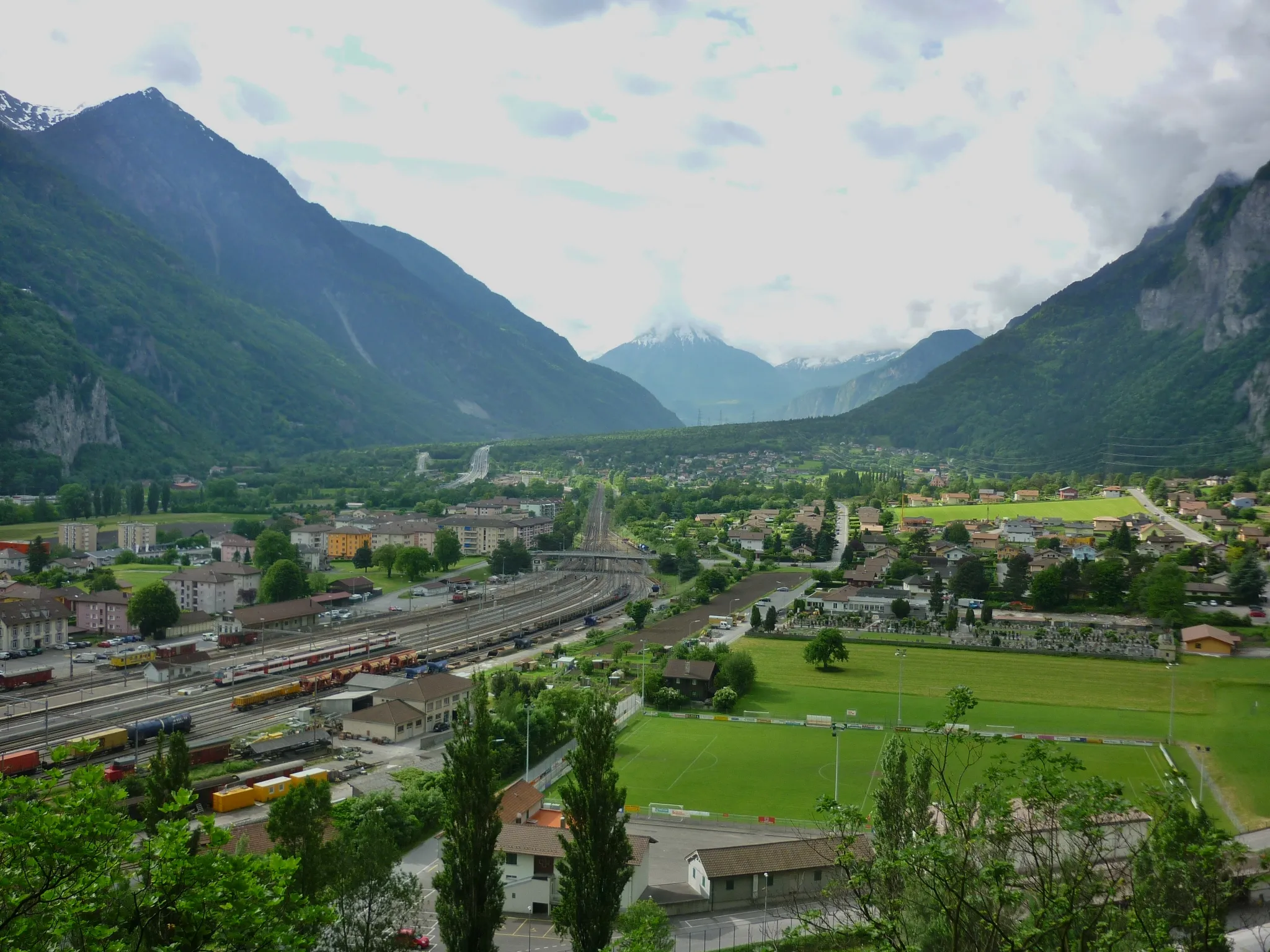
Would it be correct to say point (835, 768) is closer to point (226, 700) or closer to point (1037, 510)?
point (226, 700)

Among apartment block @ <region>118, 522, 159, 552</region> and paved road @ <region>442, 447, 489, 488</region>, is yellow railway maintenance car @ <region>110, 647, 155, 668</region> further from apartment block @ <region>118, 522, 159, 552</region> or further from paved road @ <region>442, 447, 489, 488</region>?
paved road @ <region>442, 447, 489, 488</region>

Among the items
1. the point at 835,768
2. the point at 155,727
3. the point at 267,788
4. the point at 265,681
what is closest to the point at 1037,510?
the point at 835,768

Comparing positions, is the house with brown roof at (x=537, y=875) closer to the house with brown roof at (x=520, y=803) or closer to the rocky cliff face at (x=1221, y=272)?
the house with brown roof at (x=520, y=803)

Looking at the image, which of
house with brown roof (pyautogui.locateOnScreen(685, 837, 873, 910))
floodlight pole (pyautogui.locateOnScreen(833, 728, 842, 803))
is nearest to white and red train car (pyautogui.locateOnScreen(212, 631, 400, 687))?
floodlight pole (pyautogui.locateOnScreen(833, 728, 842, 803))

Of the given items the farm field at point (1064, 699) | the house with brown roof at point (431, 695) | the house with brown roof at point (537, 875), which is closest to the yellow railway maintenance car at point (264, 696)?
the house with brown roof at point (431, 695)

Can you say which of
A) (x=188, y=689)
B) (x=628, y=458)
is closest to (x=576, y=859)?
(x=188, y=689)

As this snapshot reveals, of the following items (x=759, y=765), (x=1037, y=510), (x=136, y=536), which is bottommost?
(x=759, y=765)
